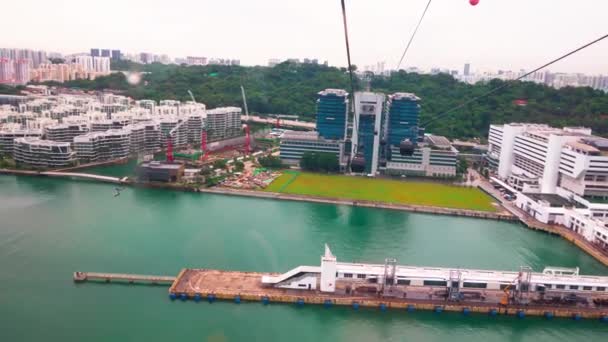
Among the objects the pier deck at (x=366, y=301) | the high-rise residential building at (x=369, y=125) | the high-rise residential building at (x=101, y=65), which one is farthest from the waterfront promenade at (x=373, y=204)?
the high-rise residential building at (x=101, y=65)

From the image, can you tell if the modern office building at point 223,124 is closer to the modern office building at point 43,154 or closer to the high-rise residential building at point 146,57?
the modern office building at point 43,154

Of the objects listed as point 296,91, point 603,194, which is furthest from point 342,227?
point 296,91

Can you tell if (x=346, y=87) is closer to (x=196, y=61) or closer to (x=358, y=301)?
(x=196, y=61)

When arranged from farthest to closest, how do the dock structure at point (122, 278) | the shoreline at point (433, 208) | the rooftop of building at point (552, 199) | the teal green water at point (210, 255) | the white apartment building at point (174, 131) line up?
the white apartment building at point (174, 131) → the rooftop of building at point (552, 199) → the shoreline at point (433, 208) → the dock structure at point (122, 278) → the teal green water at point (210, 255)

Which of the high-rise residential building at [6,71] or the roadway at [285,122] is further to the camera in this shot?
the high-rise residential building at [6,71]

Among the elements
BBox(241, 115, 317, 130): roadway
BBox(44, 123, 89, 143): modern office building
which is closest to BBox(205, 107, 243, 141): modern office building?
BBox(241, 115, 317, 130): roadway

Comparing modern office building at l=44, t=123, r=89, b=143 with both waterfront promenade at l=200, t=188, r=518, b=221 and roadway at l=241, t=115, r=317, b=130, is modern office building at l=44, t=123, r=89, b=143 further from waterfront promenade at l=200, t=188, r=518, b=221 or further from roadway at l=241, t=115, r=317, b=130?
roadway at l=241, t=115, r=317, b=130

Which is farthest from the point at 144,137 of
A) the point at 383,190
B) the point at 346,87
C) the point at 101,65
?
the point at 101,65

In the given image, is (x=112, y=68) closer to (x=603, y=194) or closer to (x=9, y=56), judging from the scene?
(x=9, y=56)
